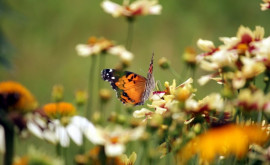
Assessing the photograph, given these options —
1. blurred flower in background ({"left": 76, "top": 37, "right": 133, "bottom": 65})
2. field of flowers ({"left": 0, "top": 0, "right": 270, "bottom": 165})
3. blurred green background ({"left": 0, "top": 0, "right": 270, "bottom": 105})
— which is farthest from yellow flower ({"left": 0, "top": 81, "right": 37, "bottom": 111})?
blurred green background ({"left": 0, "top": 0, "right": 270, "bottom": 105})

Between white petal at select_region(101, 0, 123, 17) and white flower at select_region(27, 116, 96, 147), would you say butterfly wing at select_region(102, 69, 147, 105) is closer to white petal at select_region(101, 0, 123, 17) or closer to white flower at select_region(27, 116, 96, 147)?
white flower at select_region(27, 116, 96, 147)

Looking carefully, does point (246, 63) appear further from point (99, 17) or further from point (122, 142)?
point (99, 17)

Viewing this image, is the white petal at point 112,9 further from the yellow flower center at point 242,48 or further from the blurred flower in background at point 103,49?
the yellow flower center at point 242,48

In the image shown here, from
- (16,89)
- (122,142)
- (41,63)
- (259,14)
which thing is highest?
(259,14)

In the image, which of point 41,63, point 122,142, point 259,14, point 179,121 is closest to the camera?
point 122,142

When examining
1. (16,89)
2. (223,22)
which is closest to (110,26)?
(223,22)

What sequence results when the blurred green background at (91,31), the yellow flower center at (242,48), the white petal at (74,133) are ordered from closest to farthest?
the yellow flower center at (242,48) → the white petal at (74,133) → the blurred green background at (91,31)

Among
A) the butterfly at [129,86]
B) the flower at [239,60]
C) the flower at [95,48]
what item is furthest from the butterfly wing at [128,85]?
the flower at [95,48]
